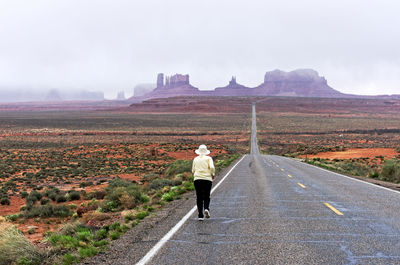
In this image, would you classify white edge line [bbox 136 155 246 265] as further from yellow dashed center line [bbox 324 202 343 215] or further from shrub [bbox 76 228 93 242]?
yellow dashed center line [bbox 324 202 343 215]

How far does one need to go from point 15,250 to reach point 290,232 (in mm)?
4691

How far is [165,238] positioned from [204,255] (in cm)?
132

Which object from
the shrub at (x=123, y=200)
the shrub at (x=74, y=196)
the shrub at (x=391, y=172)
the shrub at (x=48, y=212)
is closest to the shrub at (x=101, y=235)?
the shrub at (x=123, y=200)

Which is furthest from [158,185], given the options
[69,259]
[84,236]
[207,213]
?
[69,259]

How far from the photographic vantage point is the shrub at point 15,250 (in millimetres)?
5500

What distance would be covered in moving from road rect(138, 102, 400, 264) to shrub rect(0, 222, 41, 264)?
72.2 inches

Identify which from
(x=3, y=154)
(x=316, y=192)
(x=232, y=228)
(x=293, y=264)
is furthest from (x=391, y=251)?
(x=3, y=154)

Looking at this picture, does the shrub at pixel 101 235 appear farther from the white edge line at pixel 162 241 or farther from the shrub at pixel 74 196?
the shrub at pixel 74 196

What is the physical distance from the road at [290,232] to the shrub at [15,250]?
1.83m

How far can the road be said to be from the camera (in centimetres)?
547

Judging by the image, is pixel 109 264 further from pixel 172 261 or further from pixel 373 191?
pixel 373 191

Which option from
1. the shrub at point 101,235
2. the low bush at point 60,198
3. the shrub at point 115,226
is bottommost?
the low bush at point 60,198

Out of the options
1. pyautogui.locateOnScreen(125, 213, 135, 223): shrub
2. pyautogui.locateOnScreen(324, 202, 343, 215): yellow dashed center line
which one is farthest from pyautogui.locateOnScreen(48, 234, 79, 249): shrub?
pyautogui.locateOnScreen(324, 202, 343, 215): yellow dashed center line

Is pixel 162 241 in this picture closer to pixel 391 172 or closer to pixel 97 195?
pixel 97 195
